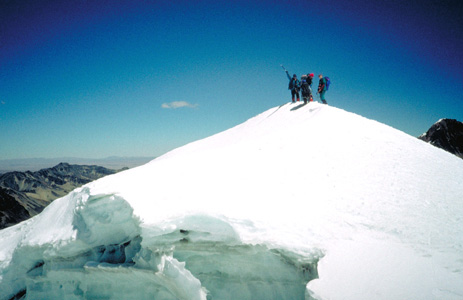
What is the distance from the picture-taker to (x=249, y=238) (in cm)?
480

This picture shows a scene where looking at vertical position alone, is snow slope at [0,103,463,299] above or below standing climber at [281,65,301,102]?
below

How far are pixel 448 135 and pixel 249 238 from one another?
362ft

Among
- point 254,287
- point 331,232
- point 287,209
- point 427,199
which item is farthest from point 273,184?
point 427,199

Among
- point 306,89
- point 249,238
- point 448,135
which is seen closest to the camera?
point 249,238

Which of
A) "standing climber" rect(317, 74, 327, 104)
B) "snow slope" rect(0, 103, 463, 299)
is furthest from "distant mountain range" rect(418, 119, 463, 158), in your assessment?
"snow slope" rect(0, 103, 463, 299)

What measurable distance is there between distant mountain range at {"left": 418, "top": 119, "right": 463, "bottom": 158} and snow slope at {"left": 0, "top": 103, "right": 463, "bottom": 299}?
323 feet

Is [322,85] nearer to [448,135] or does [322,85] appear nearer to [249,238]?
[249,238]

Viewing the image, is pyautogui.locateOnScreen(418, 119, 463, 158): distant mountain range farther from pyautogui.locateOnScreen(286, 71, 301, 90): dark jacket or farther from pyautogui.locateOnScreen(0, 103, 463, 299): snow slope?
pyautogui.locateOnScreen(0, 103, 463, 299): snow slope

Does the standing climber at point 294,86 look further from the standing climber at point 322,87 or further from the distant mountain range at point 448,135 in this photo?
the distant mountain range at point 448,135

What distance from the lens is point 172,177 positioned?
22.6 feet

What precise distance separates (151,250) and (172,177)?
224 centimetres

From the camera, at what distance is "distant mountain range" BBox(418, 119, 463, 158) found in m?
78.2

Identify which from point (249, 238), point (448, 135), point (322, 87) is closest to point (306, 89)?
point (322, 87)

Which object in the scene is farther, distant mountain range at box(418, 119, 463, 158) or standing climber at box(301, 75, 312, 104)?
distant mountain range at box(418, 119, 463, 158)
